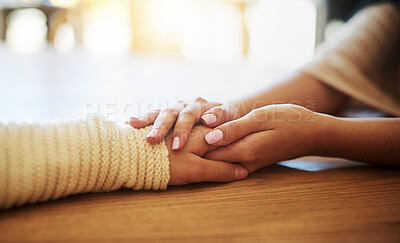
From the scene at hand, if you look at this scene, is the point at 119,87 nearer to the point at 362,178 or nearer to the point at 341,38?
the point at 341,38

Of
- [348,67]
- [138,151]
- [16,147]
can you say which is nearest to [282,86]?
[348,67]

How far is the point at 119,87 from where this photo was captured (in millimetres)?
1640

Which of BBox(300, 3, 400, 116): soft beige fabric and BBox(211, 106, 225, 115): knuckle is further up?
BBox(300, 3, 400, 116): soft beige fabric

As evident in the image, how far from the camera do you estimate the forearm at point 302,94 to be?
0.75 metres

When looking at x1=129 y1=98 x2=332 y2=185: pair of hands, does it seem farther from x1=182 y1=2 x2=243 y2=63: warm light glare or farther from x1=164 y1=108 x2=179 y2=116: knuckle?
x1=182 y1=2 x2=243 y2=63: warm light glare

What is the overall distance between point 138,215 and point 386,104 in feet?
2.23

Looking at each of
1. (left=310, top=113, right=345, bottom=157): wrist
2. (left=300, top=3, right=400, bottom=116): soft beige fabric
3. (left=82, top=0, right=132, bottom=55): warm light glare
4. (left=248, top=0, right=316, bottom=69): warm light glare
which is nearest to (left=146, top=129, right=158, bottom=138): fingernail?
(left=310, top=113, right=345, bottom=157): wrist

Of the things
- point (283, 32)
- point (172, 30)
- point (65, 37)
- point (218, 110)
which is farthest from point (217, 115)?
point (65, 37)

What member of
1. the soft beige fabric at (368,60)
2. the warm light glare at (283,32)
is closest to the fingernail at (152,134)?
the soft beige fabric at (368,60)

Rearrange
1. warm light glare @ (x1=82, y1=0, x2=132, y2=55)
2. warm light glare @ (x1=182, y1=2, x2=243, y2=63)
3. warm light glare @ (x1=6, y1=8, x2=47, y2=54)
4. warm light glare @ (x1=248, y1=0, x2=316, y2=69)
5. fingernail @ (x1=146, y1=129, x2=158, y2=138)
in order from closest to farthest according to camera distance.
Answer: fingernail @ (x1=146, y1=129, x2=158, y2=138) < warm light glare @ (x1=248, y1=0, x2=316, y2=69) < warm light glare @ (x1=6, y1=8, x2=47, y2=54) < warm light glare @ (x1=82, y1=0, x2=132, y2=55) < warm light glare @ (x1=182, y1=2, x2=243, y2=63)

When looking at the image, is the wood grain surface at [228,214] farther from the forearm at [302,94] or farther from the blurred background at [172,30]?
the blurred background at [172,30]

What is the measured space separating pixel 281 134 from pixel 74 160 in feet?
1.14

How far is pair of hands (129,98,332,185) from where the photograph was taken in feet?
1.68

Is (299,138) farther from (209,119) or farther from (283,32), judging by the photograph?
(283,32)
